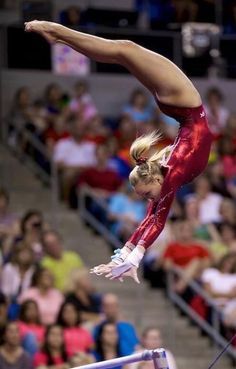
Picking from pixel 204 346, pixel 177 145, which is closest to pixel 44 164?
pixel 204 346

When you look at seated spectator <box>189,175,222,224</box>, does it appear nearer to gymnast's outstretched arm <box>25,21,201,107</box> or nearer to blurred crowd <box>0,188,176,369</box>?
blurred crowd <box>0,188,176,369</box>

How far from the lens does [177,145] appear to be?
6566 mm

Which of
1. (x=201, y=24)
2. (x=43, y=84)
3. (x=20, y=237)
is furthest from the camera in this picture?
(x=201, y=24)

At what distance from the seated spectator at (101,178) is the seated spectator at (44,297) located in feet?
7.33

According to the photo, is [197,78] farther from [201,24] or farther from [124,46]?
[124,46]

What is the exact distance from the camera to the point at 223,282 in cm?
1116

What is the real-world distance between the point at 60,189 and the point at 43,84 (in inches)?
71.2

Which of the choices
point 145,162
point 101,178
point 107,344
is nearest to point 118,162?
point 101,178

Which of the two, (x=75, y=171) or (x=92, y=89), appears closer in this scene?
(x=75, y=171)

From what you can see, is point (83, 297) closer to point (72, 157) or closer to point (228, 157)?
point (72, 157)

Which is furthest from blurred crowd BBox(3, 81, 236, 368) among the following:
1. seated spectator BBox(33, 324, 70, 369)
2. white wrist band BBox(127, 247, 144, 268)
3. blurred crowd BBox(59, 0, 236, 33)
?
white wrist band BBox(127, 247, 144, 268)

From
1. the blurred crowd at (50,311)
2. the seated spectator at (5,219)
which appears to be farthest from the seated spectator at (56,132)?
the blurred crowd at (50,311)

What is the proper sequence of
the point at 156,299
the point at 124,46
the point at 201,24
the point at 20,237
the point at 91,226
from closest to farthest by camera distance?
1. the point at 124,46
2. the point at 20,237
3. the point at 156,299
4. the point at 91,226
5. the point at 201,24

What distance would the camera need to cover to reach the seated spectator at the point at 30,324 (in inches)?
381
